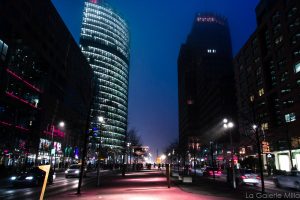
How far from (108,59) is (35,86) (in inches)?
4309

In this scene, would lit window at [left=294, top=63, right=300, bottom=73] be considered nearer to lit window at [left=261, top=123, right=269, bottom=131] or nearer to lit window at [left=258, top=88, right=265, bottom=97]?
lit window at [left=258, top=88, right=265, bottom=97]

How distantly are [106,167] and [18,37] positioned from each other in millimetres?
44391

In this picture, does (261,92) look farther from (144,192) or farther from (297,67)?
(144,192)

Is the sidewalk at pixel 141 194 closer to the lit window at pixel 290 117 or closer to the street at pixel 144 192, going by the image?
the street at pixel 144 192

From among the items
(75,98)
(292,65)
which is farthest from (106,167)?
(292,65)

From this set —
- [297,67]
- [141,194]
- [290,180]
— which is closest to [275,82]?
[297,67]

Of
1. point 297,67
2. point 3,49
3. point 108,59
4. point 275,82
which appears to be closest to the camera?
point 3,49

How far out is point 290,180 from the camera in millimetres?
23906

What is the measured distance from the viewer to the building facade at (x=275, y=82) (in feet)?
193

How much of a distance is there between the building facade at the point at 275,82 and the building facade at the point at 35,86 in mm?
43210

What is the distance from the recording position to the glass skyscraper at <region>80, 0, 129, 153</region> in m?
160

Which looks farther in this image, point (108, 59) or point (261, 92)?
point (108, 59)

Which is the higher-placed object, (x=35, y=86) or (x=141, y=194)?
(x=35, y=86)

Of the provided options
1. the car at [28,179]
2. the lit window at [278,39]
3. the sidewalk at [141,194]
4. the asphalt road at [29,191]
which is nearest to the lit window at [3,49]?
the asphalt road at [29,191]
